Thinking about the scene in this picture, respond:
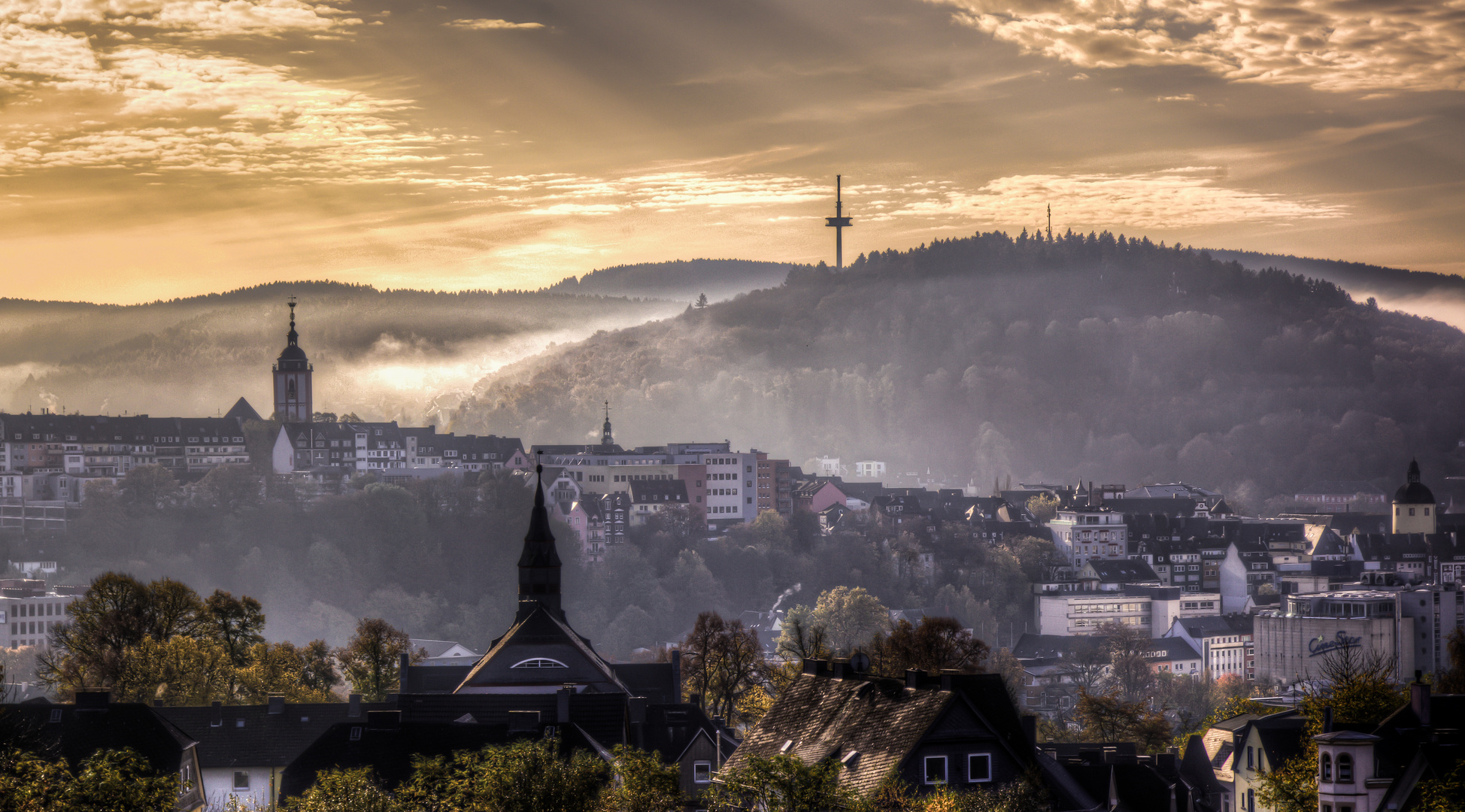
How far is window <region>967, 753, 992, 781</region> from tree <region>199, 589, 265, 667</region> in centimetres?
5493

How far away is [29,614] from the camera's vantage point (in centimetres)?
14388

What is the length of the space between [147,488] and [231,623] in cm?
8469

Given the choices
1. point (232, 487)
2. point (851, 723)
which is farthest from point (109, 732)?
point (232, 487)

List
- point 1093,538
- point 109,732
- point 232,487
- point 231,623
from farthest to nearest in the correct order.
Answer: point 1093,538, point 232,487, point 231,623, point 109,732

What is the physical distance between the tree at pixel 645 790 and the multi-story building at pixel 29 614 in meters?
116

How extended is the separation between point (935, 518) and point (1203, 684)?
2457 inches

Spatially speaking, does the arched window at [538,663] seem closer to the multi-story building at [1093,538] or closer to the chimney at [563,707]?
the chimney at [563,707]

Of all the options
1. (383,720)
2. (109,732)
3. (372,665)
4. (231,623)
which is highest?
(383,720)

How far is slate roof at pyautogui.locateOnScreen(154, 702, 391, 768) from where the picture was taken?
183 feet

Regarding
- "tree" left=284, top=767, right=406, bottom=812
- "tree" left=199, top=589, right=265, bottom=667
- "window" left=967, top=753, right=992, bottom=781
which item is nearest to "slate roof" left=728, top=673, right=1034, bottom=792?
"window" left=967, top=753, right=992, bottom=781

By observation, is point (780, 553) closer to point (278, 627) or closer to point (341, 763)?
point (278, 627)

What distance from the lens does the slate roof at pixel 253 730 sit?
55.7m

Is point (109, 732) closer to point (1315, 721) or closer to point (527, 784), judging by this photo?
point (527, 784)

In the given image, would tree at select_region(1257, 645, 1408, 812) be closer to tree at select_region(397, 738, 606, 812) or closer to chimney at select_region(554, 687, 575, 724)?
tree at select_region(397, 738, 606, 812)
